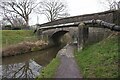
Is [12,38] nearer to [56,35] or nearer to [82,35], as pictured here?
[56,35]

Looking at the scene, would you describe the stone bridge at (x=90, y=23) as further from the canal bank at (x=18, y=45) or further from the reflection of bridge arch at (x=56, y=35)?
the canal bank at (x=18, y=45)

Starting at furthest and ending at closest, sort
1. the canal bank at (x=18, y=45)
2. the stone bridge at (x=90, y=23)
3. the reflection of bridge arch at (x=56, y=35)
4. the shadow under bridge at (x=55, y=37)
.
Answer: the shadow under bridge at (x=55, y=37)
the reflection of bridge arch at (x=56, y=35)
the canal bank at (x=18, y=45)
the stone bridge at (x=90, y=23)

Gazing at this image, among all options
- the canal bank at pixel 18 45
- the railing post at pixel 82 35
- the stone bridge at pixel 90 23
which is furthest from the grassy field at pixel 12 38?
the railing post at pixel 82 35

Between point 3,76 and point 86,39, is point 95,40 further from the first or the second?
point 3,76

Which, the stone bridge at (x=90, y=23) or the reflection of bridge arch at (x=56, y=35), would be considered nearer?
the stone bridge at (x=90, y=23)

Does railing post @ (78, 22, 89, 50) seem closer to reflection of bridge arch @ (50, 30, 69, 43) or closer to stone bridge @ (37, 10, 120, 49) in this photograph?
stone bridge @ (37, 10, 120, 49)

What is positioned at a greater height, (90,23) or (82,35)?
(90,23)

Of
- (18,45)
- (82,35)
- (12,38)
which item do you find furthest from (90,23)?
(12,38)

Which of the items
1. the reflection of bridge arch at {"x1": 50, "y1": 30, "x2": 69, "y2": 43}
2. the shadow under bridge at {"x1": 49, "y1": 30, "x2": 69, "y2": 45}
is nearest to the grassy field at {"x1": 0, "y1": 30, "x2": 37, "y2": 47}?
the shadow under bridge at {"x1": 49, "y1": 30, "x2": 69, "y2": 45}

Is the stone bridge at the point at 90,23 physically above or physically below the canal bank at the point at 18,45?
above

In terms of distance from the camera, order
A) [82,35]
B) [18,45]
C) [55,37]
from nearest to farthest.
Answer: [82,35] < [18,45] < [55,37]

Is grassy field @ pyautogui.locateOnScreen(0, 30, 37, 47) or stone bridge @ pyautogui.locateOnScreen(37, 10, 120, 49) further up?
stone bridge @ pyautogui.locateOnScreen(37, 10, 120, 49)

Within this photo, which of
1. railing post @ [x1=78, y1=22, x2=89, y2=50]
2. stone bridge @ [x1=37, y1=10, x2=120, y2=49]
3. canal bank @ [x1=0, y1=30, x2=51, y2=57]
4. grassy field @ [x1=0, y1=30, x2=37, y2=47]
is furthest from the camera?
grassy field @ [x1=0, y1=30, x2=37, y2=47]

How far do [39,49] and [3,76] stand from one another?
47.7ft
